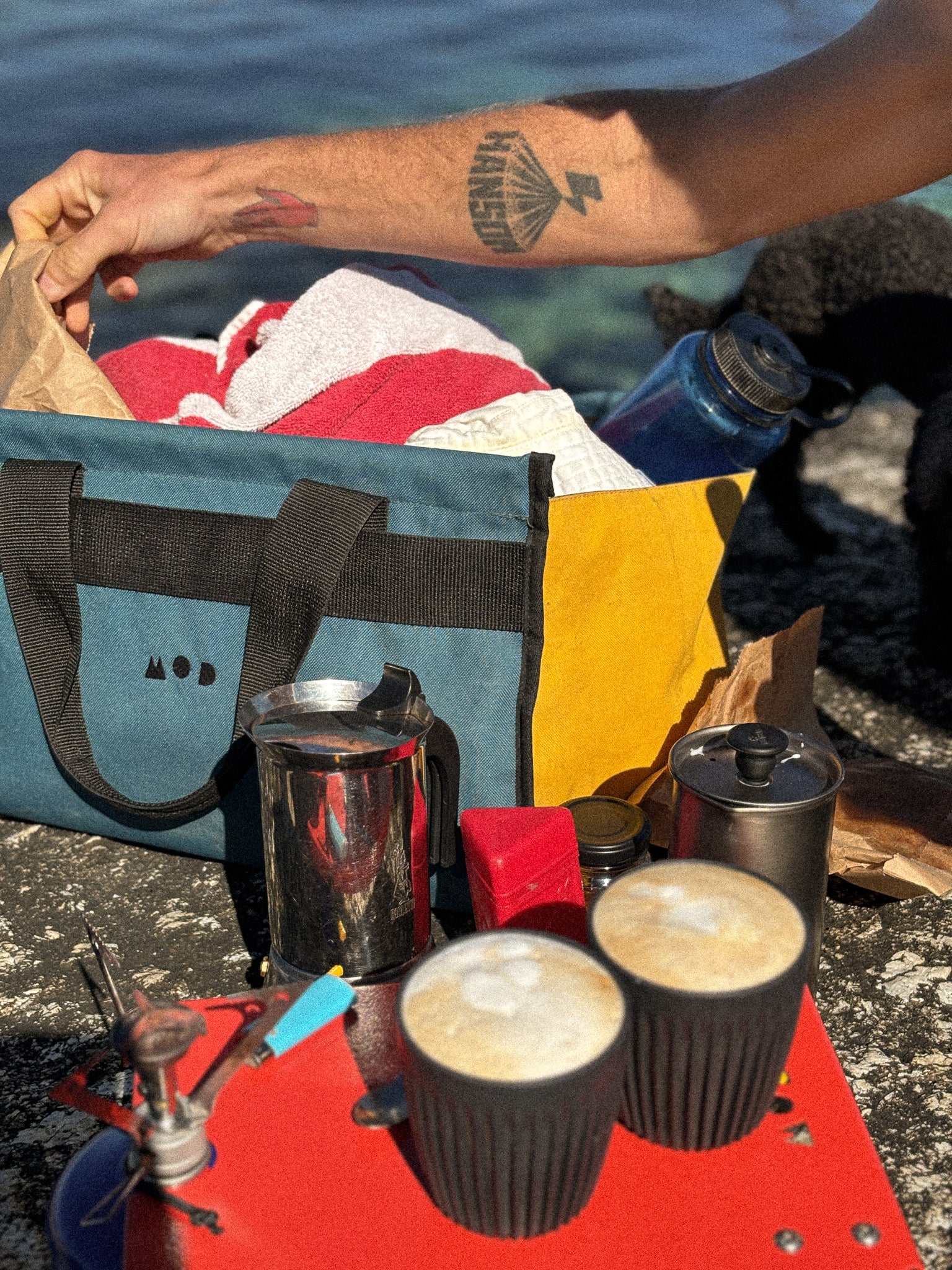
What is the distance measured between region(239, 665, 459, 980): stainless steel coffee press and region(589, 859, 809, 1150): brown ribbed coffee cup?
290mm

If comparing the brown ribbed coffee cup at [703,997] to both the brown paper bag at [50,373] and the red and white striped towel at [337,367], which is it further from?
the brown paper bag at [50,373]

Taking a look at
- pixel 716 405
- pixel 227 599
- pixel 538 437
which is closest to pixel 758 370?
pixel 716 405

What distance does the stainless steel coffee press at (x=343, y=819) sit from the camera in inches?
37.1

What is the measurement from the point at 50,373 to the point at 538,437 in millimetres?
545

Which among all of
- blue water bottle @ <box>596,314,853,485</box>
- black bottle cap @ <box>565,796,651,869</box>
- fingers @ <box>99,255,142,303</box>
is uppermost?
fingers @ <box>99,255,142,303</box>

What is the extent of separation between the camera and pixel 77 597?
48.5 inches

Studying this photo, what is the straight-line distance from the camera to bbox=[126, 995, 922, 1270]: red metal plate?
2.14 feet

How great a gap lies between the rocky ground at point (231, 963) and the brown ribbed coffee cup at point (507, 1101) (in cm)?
40

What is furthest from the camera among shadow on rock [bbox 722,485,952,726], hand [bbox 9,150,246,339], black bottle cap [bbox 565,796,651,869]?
shadow on rock [bbox 722,485,952,726]

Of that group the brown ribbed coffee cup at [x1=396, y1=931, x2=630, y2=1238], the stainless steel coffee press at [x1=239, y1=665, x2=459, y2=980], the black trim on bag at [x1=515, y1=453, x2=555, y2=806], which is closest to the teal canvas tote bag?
the black trim on bag at [x1=515, y1=453, x2=555, y2=806]

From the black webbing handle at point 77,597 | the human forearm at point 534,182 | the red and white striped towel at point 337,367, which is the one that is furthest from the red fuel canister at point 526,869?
the human forearm at point 534,182

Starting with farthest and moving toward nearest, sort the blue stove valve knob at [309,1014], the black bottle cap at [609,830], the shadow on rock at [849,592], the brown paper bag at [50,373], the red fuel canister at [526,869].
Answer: the shadow on rock at [849,592]
the brown paper bag at [50,373]
the black bottle cap at [609,830]
the red fuel canister at [526,869]
the blue stove valve knob at [309,1014]

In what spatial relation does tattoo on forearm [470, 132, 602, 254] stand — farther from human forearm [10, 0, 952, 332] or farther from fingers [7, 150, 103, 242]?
fingers [7, 150, 103, 242]

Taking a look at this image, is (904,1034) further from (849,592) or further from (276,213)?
(276,213)
